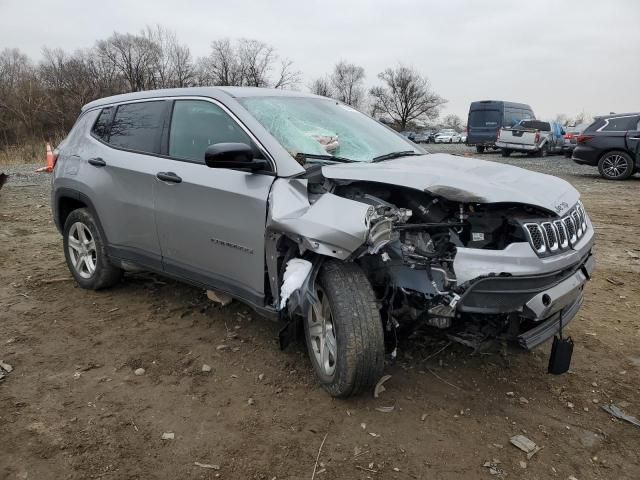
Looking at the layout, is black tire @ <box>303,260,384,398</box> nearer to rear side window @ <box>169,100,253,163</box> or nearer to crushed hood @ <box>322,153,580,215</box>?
crushed hood @ <box>322,153,580,215</box>

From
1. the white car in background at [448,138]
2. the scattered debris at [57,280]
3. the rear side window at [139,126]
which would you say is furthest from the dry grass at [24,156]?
the white car in background at [448,138]

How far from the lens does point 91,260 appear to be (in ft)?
14.8

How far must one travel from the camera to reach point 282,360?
3.30 meters

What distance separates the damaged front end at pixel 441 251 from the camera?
243 centimetres

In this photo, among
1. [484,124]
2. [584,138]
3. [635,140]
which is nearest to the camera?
[635,140]

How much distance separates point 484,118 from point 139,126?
2288 centimetres

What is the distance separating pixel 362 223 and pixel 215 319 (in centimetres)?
194

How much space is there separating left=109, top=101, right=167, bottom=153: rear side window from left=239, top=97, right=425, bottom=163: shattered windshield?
2.68ft

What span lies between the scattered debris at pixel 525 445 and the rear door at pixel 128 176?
8.62 feet

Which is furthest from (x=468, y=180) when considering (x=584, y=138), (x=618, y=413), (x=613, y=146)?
(x=584, y=138)

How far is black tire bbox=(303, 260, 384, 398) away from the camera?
2.57 meters

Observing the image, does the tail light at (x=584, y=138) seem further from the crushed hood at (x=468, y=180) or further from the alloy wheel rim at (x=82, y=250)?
the alloy wheel rim at (x=82, y=250)

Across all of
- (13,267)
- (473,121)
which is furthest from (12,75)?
(13,267)

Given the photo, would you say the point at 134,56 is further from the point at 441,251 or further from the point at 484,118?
the point at 441,251
